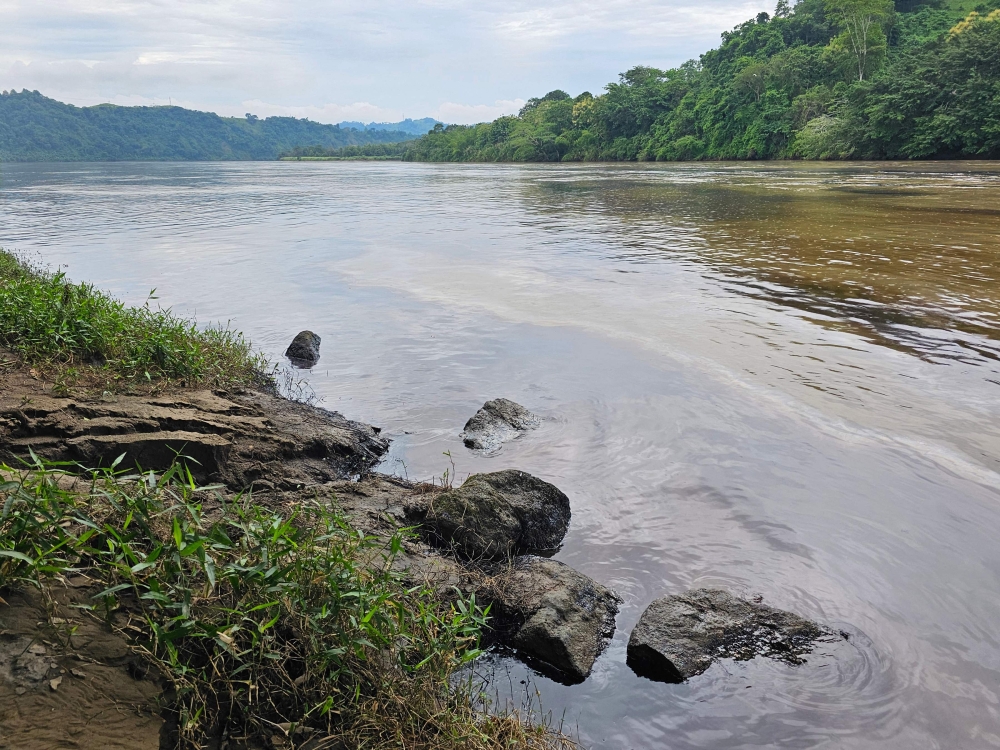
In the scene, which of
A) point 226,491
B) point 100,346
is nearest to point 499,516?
point 226,491

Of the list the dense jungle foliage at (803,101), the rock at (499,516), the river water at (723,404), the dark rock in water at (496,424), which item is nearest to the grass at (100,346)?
the river water at (723,404)

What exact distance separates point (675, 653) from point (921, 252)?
1611cm

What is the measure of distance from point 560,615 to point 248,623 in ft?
6.52

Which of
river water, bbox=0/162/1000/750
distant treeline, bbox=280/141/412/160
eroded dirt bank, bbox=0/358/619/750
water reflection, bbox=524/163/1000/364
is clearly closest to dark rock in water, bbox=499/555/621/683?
eroded dirt bank, bbox=0/358/619/750

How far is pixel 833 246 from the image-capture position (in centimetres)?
1855

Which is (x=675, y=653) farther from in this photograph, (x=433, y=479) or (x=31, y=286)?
(x=31, y=286)

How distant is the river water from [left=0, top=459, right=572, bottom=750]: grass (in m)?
1.06

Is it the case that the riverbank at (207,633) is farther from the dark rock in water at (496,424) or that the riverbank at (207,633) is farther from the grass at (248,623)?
the dark rock in water at (496,424)

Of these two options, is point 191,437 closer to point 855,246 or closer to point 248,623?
point 248,623

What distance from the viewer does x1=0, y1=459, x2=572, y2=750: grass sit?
2.97 metres

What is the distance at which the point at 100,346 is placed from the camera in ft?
24.7

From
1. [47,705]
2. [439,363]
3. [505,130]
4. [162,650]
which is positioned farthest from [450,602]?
[505,130]

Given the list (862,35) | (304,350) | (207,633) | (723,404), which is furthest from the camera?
(862,35)

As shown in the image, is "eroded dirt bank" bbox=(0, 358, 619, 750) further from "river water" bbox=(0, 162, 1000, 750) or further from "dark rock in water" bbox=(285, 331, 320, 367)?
"dark rock in water" bbox=(285, 331, 320, 367)
